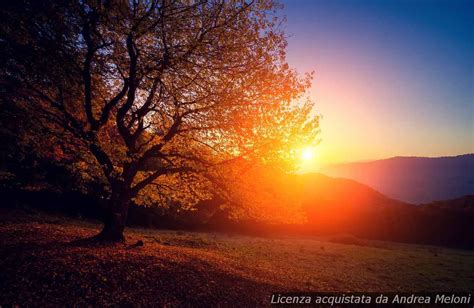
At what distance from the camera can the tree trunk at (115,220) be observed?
533 inches

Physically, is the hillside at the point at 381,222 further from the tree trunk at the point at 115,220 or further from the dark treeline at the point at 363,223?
the tree trunk at the point at 115,220

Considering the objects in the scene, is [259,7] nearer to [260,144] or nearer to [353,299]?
[260,144]

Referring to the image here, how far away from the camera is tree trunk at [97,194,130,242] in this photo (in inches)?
533

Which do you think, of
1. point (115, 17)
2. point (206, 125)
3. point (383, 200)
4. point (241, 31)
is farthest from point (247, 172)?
point (383, 200)

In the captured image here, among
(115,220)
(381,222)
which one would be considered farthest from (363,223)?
(115,220)

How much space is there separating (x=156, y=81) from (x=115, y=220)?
25.9 ft

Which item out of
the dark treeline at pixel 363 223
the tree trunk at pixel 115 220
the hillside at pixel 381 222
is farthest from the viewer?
the hillside at pixel 381 222

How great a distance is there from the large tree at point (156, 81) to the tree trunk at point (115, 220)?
7 centimetres

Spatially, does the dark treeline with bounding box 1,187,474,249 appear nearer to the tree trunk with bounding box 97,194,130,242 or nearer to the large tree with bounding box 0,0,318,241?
the tree trunk with bounding box 97,194,130,242

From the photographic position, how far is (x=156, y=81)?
424 inches

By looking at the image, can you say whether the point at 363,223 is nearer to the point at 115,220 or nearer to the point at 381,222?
the point at 381,222

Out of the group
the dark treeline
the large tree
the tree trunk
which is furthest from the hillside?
the large tree

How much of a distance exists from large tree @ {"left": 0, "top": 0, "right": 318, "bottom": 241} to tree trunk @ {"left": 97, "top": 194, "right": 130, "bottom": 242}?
0.22ft

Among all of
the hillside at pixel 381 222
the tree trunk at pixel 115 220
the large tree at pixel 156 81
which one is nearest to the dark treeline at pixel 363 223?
the hillside at pixel 381 222
